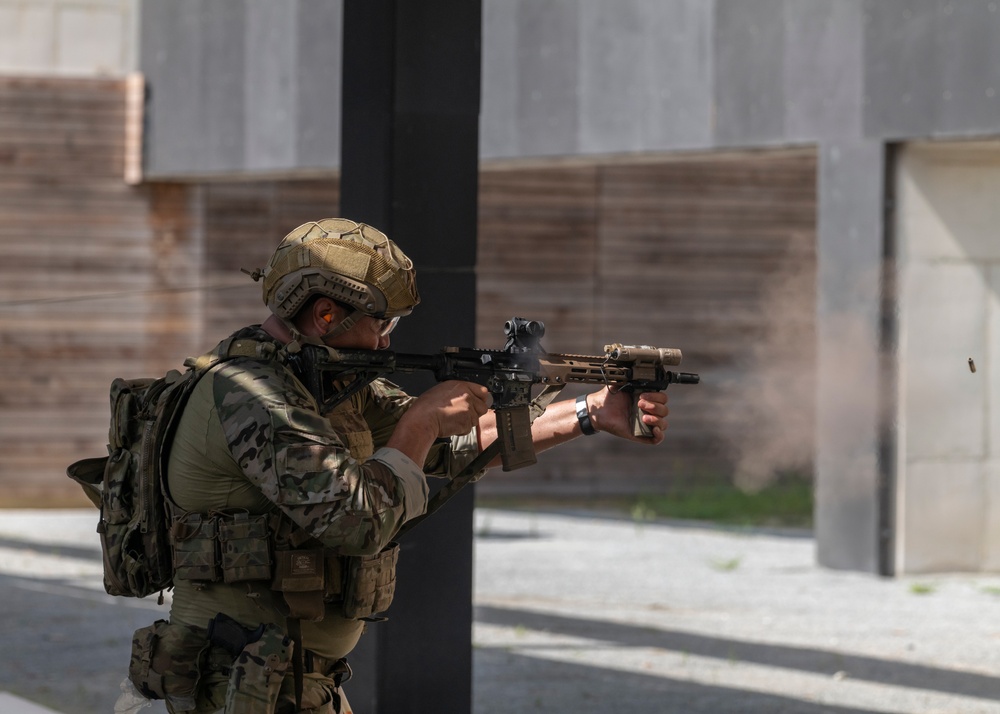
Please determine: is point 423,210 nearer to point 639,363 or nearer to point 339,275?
point 639,363

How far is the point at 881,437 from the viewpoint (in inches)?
398

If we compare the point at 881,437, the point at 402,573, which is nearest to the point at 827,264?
the point at 881,437

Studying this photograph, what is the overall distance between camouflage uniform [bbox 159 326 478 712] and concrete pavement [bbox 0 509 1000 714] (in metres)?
3.15

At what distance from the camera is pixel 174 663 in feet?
11.1

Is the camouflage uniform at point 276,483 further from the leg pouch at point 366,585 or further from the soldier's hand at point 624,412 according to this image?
the soldier's hand at point 624,412

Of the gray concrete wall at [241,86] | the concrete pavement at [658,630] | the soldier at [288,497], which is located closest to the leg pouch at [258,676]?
the soldier at [288,497]

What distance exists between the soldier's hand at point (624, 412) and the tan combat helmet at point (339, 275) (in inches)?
25.1

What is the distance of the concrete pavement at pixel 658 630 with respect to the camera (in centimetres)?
677

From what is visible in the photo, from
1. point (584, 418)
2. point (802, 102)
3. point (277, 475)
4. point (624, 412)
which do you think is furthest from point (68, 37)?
point (277, 475)

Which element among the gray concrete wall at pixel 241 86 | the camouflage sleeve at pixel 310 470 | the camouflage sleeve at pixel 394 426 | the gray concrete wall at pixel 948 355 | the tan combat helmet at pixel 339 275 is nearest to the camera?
the camouflage sleeve at pixel 310 470

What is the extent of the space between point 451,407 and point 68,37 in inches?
437

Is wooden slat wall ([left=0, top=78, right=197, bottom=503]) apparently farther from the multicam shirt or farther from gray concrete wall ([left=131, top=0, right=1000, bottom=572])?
the multicam shirt

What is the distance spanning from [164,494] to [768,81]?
8.00 metres

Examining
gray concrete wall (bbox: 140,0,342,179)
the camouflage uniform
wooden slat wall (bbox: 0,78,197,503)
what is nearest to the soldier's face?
the camouflage uniform
